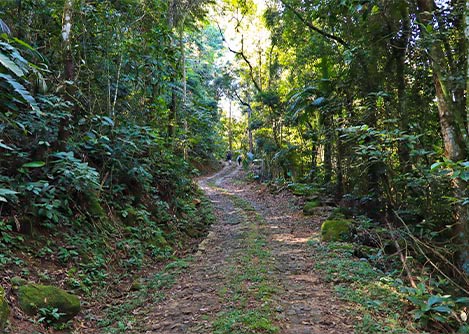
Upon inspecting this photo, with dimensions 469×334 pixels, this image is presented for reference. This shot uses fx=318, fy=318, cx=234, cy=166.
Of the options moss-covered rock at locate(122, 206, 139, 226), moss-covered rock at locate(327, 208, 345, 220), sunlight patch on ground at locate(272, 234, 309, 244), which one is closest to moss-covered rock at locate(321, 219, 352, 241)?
sunlight patch on ground at locate(272, 234, 309, 244)

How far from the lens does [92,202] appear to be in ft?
22.6

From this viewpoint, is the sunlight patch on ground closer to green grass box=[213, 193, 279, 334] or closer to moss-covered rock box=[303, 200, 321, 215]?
green grass box=[213, 193, 279, 334]

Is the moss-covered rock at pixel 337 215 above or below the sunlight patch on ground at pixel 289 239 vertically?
above

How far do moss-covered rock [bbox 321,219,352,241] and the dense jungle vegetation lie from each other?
25 centimetres

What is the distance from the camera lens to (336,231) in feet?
26.6

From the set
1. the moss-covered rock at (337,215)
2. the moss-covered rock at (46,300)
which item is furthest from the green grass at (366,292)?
the moss-covered rock at (46,300)

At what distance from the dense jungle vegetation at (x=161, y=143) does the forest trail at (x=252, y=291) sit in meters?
0.84

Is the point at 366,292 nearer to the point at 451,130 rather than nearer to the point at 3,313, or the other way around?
the point at 451,130

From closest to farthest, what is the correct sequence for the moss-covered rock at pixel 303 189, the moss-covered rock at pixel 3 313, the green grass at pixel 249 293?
the moss-covered rock at pixel 3 313
the green grass at pixel 249 293
the moss-covered rock at pixel 303 189

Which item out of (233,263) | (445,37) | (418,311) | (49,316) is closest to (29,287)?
(49,316)

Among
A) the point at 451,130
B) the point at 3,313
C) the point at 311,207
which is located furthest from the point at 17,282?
the point at 311,207

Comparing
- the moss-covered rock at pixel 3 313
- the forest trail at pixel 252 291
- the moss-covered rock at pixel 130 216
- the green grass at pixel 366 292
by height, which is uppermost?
the moss-covered rock at pixel 130 216

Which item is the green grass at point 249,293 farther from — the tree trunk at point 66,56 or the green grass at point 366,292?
the tree trunk at point 66,56

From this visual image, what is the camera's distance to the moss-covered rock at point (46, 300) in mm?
3939
